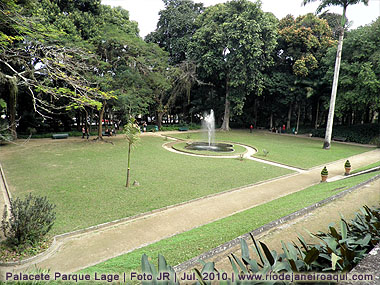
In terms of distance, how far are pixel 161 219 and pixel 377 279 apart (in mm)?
6186

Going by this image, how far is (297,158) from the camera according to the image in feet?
55.4

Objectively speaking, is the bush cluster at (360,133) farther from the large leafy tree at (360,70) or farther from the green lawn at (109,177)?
the green lawn at (109,177)

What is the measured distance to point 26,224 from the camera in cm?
553

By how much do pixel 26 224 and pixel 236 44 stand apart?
88.6 ft

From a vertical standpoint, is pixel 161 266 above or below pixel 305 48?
below

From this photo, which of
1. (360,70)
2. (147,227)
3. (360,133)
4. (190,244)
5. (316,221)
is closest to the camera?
(316,221)

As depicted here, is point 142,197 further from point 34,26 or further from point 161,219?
point 34,26

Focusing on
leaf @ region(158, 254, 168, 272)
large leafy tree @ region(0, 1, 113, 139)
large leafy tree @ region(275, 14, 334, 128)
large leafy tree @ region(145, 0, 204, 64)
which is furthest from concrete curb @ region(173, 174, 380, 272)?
large leafy tree @ region(145, 0, 204, 64)

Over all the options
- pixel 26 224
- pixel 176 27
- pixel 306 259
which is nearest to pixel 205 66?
pixel 176 27

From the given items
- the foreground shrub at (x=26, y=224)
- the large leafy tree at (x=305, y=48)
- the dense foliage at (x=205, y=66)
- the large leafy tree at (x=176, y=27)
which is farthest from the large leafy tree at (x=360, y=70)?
the foreground shrub at (x=26, y=224)

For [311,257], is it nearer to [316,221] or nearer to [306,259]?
[306,259]

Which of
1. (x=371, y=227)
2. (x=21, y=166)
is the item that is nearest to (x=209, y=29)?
(x=21, y=166)

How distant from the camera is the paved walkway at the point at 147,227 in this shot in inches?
211

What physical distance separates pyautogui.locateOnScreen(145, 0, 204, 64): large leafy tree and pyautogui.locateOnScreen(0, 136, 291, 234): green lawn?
20.9 metres
